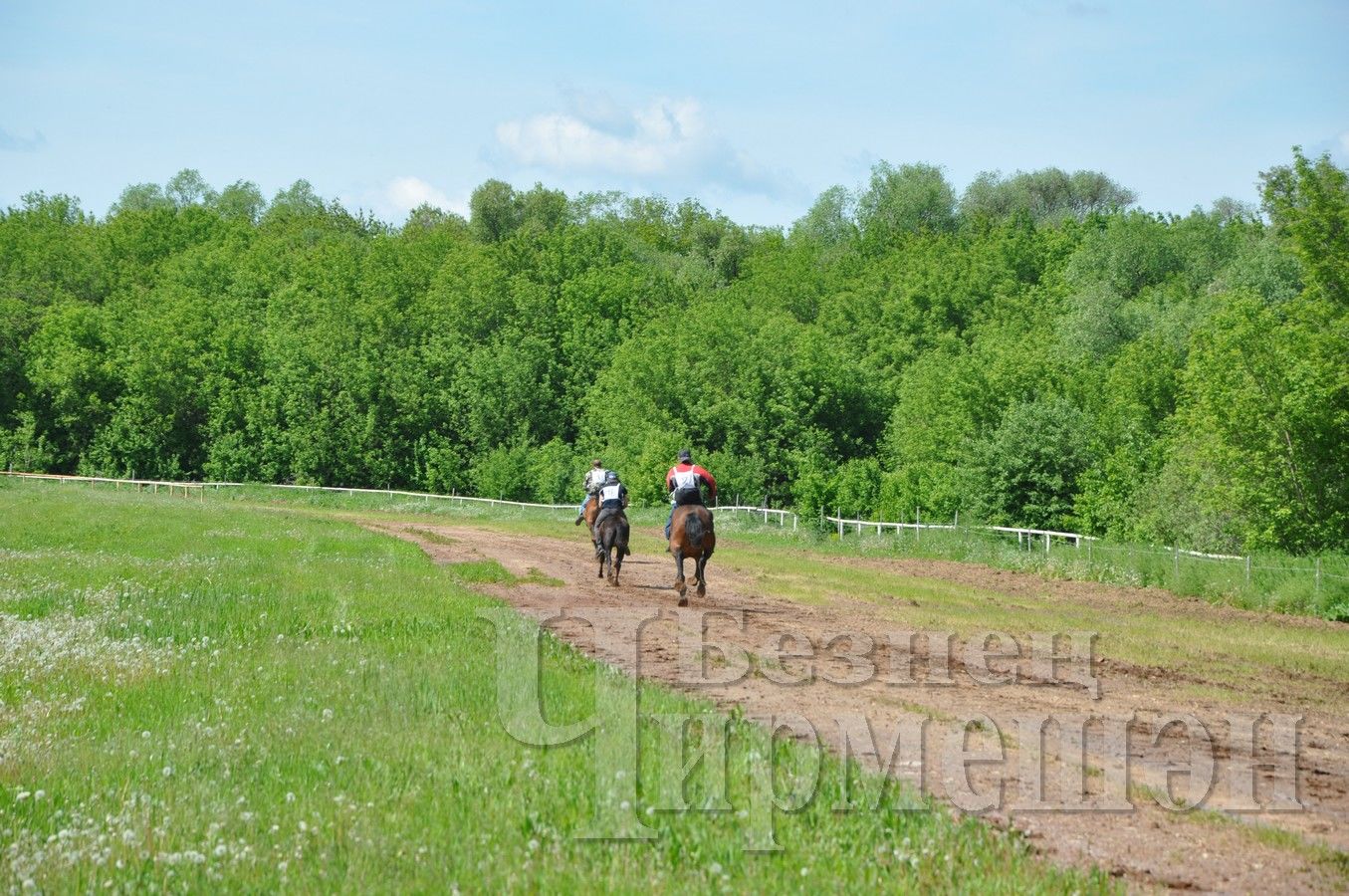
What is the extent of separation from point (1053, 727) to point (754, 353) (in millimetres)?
66860

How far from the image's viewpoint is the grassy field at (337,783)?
24.0 ft

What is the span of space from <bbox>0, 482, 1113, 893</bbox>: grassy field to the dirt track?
781 millimetres

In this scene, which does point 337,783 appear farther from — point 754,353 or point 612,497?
point 754,353

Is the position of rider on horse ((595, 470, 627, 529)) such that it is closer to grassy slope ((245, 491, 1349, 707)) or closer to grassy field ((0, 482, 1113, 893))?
grassy slope ((245, 491, 1349, 707))

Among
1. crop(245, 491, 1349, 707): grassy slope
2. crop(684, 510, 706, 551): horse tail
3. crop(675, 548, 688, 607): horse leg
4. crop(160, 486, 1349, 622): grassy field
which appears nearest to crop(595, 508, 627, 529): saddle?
crop(245, 491, 1349, 707): grassy slope

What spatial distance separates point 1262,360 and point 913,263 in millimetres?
63061

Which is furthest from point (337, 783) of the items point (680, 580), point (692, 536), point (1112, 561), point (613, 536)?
point (1112, 561)

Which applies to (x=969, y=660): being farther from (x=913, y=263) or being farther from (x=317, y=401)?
(x=913, y=263)

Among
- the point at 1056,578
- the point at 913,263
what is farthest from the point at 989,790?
the point at 913,263

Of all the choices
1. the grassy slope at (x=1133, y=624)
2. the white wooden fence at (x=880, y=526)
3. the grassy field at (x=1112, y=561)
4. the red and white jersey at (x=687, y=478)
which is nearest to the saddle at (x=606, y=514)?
the grassy slope at (x=1133, y=624)

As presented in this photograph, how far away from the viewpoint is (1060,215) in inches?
4503

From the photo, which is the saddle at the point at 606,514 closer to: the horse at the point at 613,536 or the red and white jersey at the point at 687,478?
the horse at the point at 613,536

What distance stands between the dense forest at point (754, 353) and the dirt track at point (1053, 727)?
2101 cm

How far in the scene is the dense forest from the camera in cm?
3806
